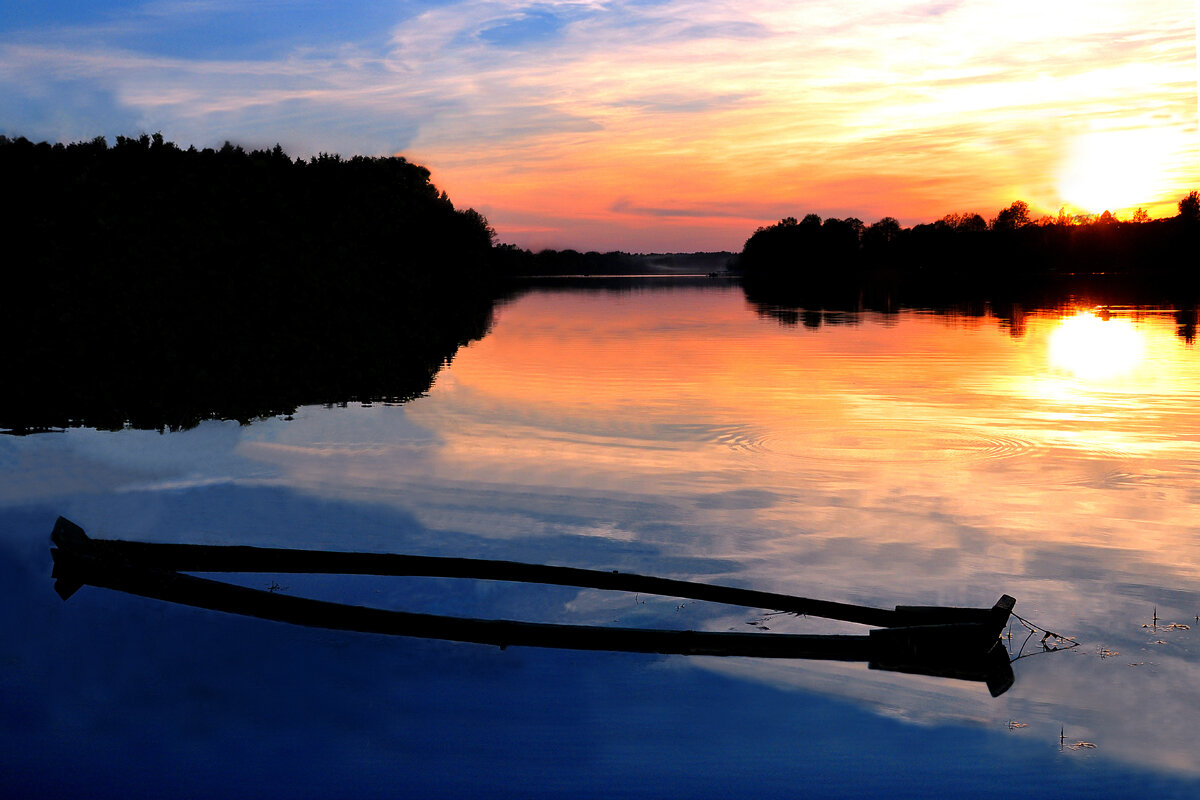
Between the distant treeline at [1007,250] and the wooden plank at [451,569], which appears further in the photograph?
the distant treeline at [1007,250]

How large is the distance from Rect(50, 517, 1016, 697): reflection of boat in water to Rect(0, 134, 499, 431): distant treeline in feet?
33.0

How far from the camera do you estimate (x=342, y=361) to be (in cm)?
2630

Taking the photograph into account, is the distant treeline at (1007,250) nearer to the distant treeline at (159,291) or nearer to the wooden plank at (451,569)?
the distant treeline at (159,291)

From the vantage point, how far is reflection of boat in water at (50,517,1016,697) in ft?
21.7

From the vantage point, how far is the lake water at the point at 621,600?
6.05m

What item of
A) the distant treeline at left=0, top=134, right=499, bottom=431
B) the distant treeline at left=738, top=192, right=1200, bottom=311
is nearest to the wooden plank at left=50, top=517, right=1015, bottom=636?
the distant treeline at left=0, top=134, right=499, bottom=431

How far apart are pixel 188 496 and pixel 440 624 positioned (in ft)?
21.9

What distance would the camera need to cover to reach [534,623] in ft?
22.7

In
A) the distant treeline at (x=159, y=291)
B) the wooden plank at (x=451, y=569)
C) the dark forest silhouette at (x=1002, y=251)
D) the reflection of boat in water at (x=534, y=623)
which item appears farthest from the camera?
the dark forest silhouette at (x=1002, y=251)

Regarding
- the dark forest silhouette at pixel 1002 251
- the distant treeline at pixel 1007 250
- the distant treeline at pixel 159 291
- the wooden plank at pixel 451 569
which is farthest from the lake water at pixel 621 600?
the distant treeline at pixel 1007 250

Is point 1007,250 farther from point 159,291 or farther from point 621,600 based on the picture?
point 621,600

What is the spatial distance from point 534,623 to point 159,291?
17.6 meters

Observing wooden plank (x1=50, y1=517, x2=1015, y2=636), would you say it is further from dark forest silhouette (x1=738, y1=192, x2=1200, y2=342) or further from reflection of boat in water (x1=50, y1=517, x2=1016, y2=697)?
dark forest silhouette (x1=738, y1=192, x2=1200, y2=342)

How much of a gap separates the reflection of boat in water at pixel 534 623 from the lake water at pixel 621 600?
294 mm
